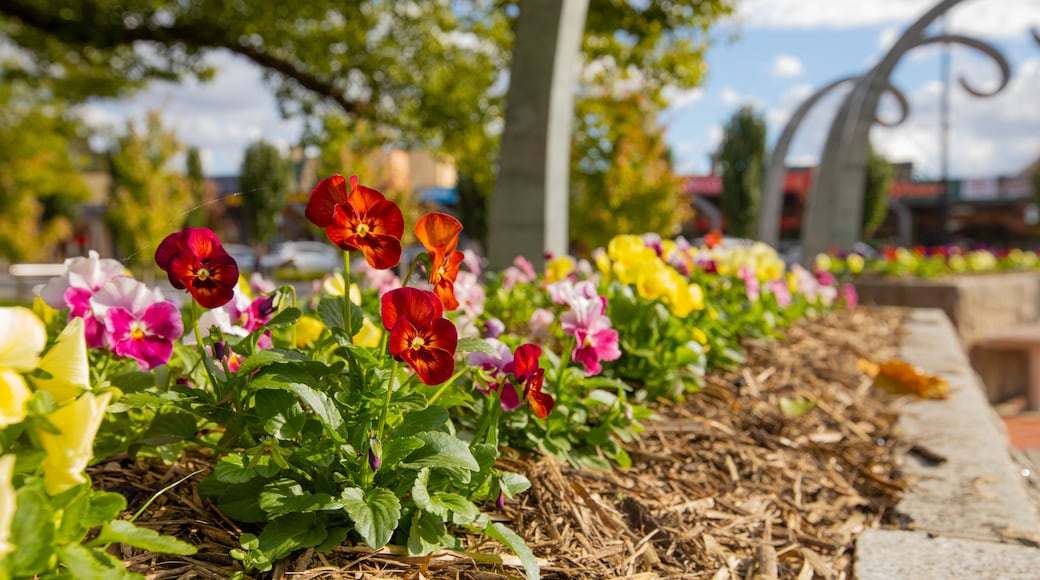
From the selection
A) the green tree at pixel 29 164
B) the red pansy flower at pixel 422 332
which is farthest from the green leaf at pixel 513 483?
the green tree at pixel 29 164

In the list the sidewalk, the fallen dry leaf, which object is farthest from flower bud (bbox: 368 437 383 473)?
the fallen dry leaf

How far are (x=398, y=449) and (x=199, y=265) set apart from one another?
1.66 ft

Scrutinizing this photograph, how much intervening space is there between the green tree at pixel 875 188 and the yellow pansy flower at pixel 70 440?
148 feet

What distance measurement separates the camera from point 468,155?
14.9 m

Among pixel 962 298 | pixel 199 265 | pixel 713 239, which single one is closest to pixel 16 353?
pixel 199 265

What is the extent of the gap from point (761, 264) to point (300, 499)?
11.6ft

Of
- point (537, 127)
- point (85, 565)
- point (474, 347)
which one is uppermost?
point (537, 127)

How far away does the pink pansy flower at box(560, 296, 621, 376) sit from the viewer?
2.15 m

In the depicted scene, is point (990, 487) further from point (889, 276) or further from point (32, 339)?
point (889, 276)

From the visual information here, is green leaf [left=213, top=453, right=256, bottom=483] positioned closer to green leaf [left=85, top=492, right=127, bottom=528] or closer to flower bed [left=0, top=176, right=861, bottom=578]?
flower bed [left=0, top=176, right=861, bottom=578]

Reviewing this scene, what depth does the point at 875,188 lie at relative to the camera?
42562 mm

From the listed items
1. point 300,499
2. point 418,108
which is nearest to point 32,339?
point 300,499

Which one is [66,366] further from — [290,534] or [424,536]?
[424,536]

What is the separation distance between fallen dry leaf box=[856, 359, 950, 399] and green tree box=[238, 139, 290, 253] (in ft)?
121
